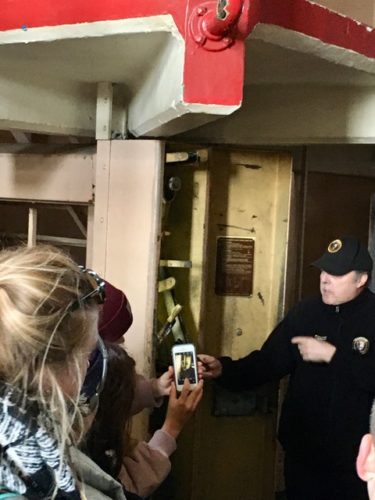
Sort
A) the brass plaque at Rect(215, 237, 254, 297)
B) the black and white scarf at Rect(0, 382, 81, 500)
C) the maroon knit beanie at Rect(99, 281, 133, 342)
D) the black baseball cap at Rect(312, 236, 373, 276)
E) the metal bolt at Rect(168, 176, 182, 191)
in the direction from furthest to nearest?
the brass plaque at Rect(215, 237, 254, 297), the black baseball cap at Rect(312, 236, 373, 276), the metal bolt at Rect(168, 176, 182, 191), the maroon knit beanie at Rect(99, 281, 133, 342), the black and white scarf at Rect(0, 382, 81, 500)

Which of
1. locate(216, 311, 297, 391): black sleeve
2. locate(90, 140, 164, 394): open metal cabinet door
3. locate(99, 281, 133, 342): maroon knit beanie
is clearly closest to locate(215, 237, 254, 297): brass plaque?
locate(216, 311, 297, 391): black sleeve

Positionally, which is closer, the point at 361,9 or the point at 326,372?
the point at 326,372

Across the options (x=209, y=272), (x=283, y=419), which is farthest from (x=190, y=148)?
(x=283, y=419)

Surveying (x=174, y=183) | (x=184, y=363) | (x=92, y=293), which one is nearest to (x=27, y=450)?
(x=92, y=293)

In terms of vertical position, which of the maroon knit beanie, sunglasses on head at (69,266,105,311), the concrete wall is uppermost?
the concrete wall

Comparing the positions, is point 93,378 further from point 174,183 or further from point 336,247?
point 336,247

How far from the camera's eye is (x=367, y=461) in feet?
2.71

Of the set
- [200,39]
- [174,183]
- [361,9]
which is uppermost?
[361,9]

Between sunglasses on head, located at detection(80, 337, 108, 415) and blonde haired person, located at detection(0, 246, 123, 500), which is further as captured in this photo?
sunglasses on head, located at detection(80, 337, 108, 415)

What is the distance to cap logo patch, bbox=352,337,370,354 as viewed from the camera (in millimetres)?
1707

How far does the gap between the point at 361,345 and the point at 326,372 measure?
0.13 meters

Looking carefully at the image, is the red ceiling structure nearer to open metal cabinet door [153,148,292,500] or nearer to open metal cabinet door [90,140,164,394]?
open metal cabinet door [90,140,164,394]

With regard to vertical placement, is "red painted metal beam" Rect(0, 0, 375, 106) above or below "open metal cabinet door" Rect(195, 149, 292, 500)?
above

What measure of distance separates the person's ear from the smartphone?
2.46ft
